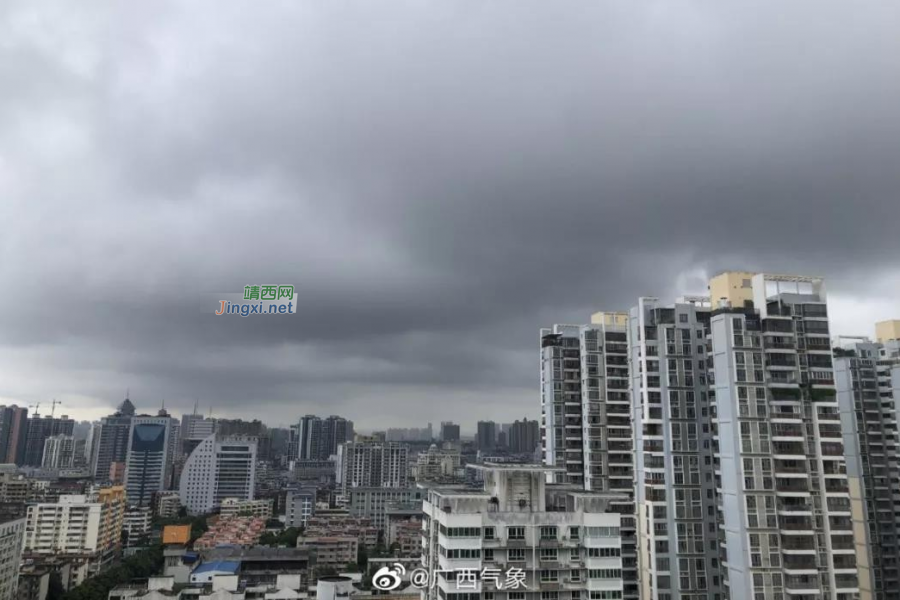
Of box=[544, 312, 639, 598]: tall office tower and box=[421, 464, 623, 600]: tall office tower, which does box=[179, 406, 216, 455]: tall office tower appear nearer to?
box=[544, 312, 639, 598]: tall office tower

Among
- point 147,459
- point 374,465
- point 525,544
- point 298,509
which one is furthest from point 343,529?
point 147,459

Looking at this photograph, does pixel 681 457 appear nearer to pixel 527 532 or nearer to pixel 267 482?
pixel 527 532

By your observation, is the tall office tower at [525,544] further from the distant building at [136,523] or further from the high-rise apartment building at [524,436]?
the high-rise apartment building at [524,436]

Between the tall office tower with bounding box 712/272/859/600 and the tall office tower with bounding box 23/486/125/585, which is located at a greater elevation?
the tall office tower with bounding box 712/272/859/600

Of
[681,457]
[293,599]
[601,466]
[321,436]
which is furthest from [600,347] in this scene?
[321,436]

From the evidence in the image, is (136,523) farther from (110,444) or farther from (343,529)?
(110,444)

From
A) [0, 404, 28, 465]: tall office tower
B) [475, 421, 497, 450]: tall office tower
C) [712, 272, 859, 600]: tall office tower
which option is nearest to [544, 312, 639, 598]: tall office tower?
[712, 272, 859, 600]: tall office tower
